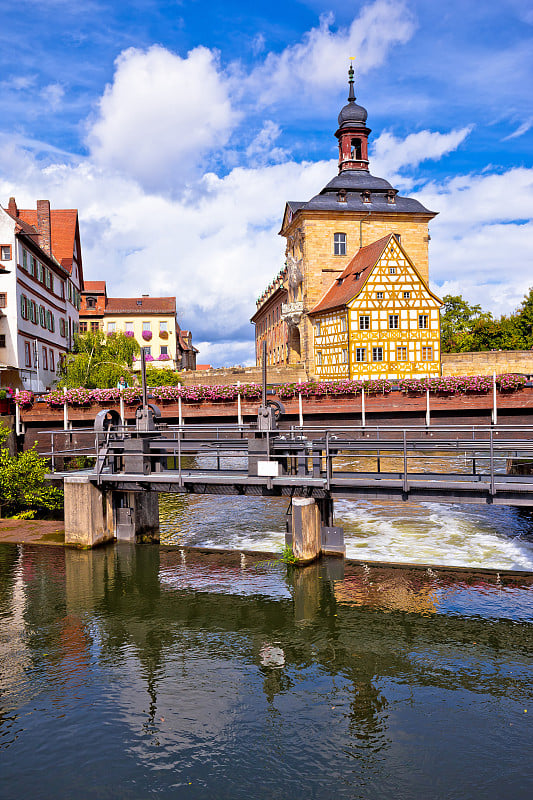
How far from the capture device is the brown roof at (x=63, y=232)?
52691mm

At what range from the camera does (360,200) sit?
6131 cm

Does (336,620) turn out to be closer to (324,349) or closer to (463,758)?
(463,758)

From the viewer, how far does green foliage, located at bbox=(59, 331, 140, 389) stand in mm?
43562

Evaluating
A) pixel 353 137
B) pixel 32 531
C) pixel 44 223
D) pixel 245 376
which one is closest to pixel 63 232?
pixel 44 223

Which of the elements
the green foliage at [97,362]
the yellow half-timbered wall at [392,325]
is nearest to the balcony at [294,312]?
the yellow half-timbered wall at [392,325]

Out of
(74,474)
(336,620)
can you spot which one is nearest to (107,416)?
(74,474)

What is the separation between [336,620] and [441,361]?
40960mm

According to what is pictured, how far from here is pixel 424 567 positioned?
51.2ft

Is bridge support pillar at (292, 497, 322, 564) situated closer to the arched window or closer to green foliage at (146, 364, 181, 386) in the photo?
green foliage at (146, 364, 181, 386)

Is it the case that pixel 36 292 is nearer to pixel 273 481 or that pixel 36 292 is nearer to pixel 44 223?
pixel 44 223

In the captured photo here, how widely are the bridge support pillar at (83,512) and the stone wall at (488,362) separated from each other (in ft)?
126

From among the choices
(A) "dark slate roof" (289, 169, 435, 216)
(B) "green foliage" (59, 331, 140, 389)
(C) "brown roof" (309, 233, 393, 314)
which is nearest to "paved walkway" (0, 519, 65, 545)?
(B) "green foliage" (59, 331, 140, 389)

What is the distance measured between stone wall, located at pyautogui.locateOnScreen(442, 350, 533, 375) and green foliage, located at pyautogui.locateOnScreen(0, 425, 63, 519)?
35950mm

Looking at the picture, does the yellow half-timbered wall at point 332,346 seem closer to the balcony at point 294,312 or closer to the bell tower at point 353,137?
the balcony at point 294,312
